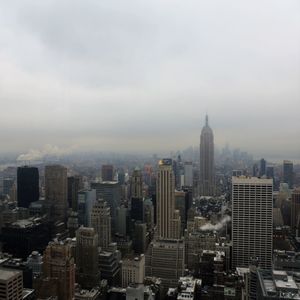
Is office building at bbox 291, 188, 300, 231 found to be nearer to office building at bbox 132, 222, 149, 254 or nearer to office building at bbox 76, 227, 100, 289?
office building at bbox 132, 222, 149, 254

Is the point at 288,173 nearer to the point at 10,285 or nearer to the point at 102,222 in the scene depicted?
the point at 102,222

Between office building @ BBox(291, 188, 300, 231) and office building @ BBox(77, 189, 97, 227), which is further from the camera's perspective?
office building @ BBox(77, 189, 97, 227)

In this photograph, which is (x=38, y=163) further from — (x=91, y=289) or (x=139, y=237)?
(x=139, y=237)

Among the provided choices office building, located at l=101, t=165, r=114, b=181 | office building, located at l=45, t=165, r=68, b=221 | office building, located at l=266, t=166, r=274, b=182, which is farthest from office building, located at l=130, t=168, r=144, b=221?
office building, located at l=266, t=166, r=274, b=182

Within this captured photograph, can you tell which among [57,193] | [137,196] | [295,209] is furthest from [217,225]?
[57,193]

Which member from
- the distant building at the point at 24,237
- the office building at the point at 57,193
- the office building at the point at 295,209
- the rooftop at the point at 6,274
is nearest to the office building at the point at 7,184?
the distant building at the point at 24,237

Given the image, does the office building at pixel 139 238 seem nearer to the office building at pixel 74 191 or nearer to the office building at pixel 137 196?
the office building at pixel 137 196
